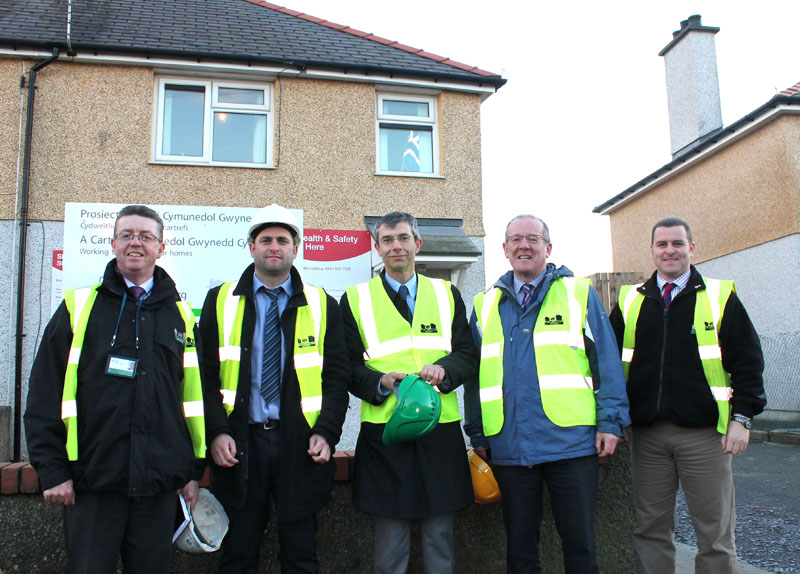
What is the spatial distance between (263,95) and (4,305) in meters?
4.77

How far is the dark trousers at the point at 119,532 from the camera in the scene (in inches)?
98.7

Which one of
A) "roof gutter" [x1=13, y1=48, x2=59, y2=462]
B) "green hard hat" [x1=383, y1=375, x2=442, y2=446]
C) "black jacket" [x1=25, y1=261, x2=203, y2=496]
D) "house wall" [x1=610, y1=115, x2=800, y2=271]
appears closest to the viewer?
"black jacket" [x1=25, y1=261, x2=203, y2=496]

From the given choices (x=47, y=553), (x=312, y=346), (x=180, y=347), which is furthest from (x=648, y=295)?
(x=47, y=553)

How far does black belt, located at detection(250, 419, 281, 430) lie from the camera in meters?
2.94

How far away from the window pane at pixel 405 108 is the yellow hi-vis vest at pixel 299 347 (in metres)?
7.75

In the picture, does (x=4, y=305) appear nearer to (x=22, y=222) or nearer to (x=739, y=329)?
(x=22, y=222)

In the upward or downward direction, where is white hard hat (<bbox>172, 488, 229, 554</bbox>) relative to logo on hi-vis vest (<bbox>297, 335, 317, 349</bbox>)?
downward

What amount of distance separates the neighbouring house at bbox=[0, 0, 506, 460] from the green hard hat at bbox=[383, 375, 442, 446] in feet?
19.9

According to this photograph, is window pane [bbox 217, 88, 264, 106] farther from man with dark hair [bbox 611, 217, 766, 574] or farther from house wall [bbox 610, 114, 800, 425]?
house wall [bbox 610, 114, 800, 425]

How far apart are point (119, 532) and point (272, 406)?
796 millimetres

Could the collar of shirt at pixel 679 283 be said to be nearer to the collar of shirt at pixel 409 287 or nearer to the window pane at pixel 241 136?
the collar of shirt at pixel 409 287

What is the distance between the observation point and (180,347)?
2.82 m

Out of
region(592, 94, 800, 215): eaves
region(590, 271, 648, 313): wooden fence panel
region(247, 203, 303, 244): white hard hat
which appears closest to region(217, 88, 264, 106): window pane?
region(590, 271, 648, 313): wooden fence panel

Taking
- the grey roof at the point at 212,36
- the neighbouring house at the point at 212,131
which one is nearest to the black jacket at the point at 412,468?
the neighbouring house at the point at 212,131
